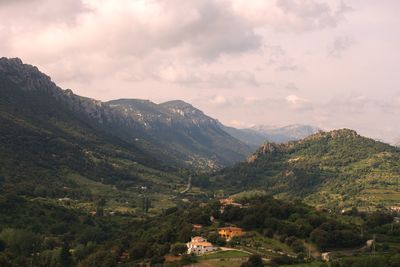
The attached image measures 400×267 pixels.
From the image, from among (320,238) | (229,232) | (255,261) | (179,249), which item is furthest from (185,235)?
(320,238)

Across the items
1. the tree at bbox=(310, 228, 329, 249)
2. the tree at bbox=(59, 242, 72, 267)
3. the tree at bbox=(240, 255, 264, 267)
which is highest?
the tree at bbox=(310, 228, 329, 249)

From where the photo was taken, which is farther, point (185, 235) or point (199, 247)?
point (185, 235)

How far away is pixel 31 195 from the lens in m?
→ 200

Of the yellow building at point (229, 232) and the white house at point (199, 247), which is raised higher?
the yellow building at point (229, 232)

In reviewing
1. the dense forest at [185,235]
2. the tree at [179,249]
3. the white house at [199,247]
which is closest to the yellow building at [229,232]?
the dense forest at [185,235]

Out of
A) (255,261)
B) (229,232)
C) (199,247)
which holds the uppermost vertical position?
(229,232)

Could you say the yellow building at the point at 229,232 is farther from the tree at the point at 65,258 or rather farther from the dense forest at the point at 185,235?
the tree at the point at 65,258

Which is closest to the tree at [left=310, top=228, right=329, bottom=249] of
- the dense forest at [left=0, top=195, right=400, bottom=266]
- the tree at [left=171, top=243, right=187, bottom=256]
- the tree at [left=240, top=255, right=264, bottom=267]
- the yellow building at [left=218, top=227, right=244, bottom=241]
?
the dense forest at [left=0, top=195, right=400, bottom=266]

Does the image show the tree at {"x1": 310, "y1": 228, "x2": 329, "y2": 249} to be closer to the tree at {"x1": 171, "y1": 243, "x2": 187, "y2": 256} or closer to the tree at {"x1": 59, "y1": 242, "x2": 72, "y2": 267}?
the tree at {"x1": 171, "y1": 243, "x2": 187, "y2": 256}

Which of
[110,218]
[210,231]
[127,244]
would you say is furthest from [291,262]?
[110,218]

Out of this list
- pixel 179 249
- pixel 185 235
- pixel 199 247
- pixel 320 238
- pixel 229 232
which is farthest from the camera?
pixel 229 232

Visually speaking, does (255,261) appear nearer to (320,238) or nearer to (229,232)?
(320,238)

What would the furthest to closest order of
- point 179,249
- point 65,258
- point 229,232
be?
1. point 229,232
2. point 65,258
3. point 179,249

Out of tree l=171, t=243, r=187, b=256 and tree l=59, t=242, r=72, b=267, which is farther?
tree l=59, t=242, r=72, b=267
